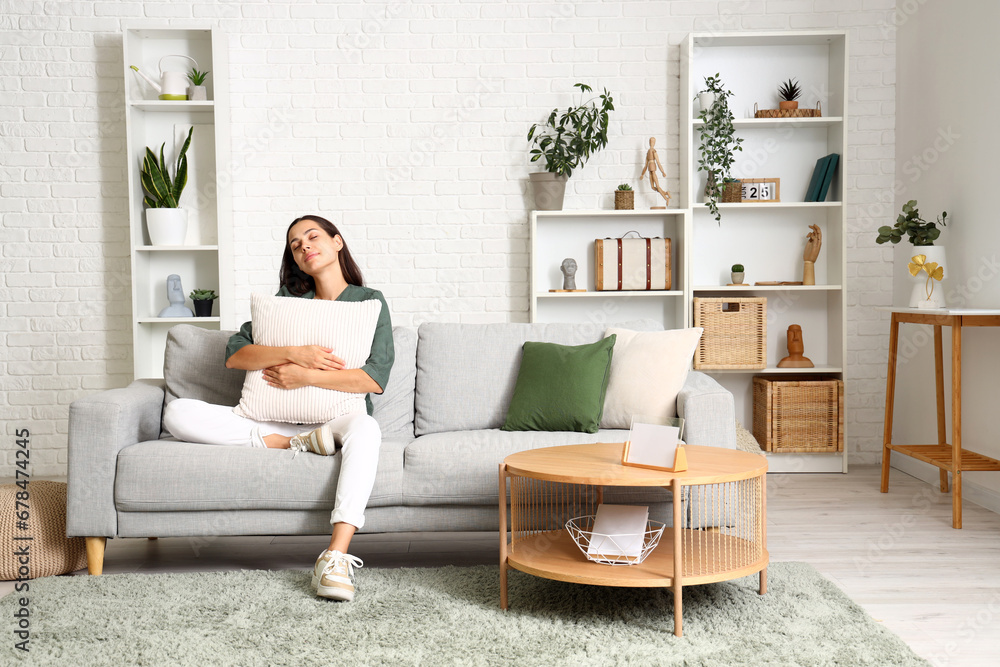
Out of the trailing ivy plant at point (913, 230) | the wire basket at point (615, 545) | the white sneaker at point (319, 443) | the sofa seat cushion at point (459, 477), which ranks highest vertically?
the trailing ivy plant at point (913, 230)

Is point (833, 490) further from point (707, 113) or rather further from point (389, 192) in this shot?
point (389, 192)

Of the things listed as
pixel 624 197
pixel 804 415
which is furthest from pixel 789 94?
pixel 804 415

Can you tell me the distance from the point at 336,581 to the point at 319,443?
0.47 m

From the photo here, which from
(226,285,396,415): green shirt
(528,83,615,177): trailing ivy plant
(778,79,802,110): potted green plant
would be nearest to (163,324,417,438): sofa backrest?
(226,285,396,415): green shirt

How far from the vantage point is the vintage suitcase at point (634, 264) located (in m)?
4.35

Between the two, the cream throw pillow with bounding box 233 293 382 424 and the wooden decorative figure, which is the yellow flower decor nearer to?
the wooden decorative figure

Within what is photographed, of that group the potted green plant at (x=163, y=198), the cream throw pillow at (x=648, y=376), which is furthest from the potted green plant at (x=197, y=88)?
the cream throw pillow at (x=648, y=376)

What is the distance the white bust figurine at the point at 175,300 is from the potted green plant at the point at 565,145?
6.28 feet

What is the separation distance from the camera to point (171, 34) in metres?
4.32

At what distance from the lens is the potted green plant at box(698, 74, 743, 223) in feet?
14.1

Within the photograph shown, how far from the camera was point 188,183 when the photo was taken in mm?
4492

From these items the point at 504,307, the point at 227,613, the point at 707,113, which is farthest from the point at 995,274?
the point at 227,613

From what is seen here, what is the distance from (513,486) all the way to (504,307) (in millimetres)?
2214

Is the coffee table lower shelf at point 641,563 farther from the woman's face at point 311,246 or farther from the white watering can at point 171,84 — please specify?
the white watering can at point 171,84
